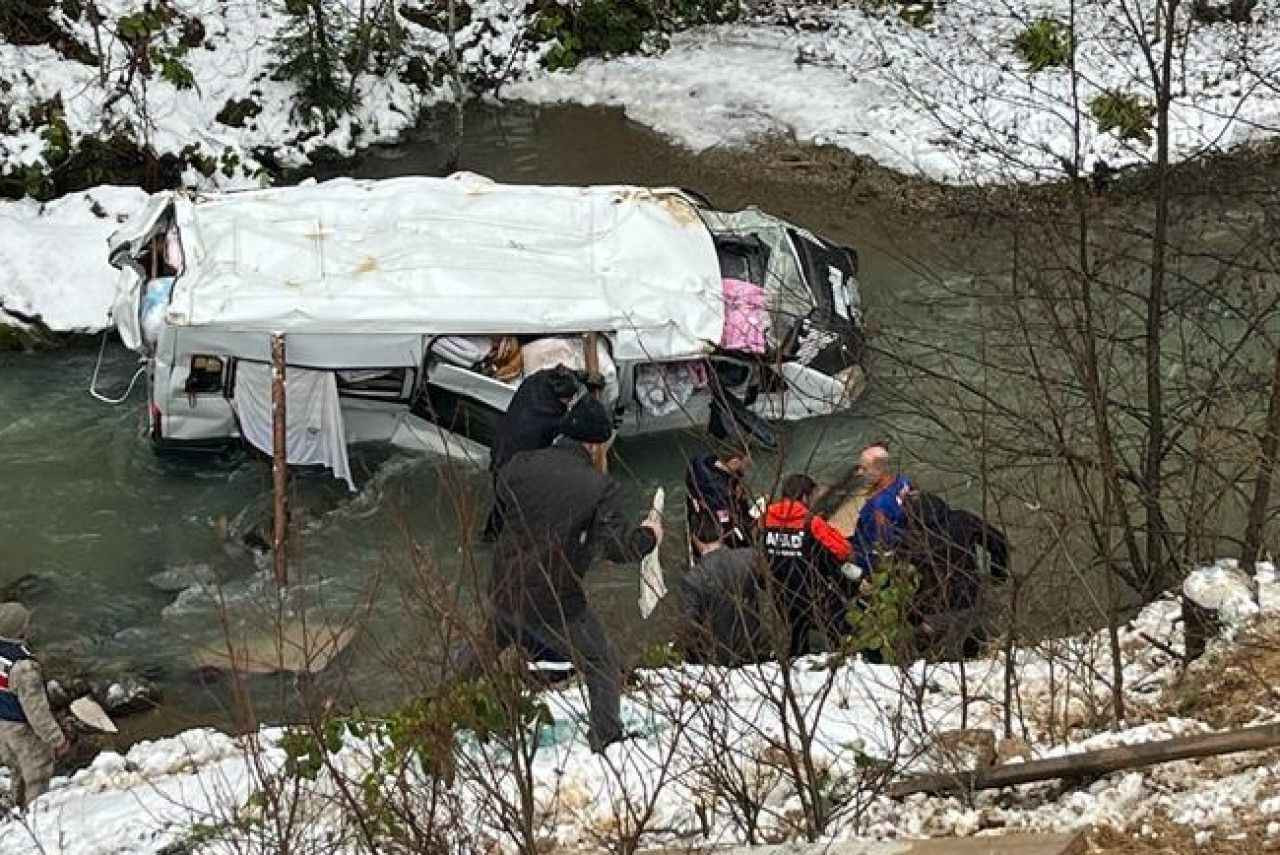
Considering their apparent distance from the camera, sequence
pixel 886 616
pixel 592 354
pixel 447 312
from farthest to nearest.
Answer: pixel 592 354, pixel 447 312, pixel 886 616

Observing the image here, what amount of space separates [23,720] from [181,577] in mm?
2814

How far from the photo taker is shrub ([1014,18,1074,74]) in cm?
1742

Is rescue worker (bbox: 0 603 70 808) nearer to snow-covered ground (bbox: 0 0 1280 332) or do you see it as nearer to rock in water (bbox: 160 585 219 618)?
rock in water (bbox: 160 585 219 618)

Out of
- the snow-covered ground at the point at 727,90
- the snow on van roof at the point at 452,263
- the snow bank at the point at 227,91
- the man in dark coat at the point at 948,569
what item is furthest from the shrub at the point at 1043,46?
the man in dark coat at the point at 948,569

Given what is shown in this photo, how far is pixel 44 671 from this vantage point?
392 inches

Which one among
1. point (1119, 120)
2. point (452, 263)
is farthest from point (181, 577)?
point (1119, 120)

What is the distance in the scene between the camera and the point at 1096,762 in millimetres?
6219

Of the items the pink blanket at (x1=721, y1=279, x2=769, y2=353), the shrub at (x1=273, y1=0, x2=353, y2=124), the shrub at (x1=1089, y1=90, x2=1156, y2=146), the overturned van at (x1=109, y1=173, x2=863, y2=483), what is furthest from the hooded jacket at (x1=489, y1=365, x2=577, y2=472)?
the shrub at (x1=273, y1=0, x2=353, y2=124)

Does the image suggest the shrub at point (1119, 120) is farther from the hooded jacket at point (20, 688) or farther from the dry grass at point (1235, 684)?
the hooded jacket at point (20, 688)

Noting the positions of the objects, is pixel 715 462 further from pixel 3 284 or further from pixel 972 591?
pixel 3 284

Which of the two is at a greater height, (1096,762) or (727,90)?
(1096,762)

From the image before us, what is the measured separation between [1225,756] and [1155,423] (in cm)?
190

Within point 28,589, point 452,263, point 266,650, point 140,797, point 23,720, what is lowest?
point 28,589

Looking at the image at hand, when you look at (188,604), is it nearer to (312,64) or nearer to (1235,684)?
(1235,684)
